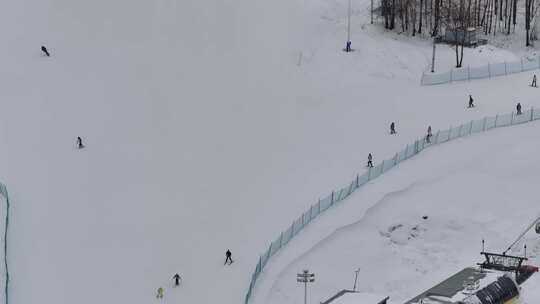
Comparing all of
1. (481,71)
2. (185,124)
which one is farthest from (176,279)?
(481,71)

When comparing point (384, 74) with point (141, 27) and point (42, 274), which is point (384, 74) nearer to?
point (141, 27)

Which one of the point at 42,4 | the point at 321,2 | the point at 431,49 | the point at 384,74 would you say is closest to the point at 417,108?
the point at 384,74

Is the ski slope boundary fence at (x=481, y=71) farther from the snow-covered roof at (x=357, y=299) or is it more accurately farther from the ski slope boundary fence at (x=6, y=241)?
the snow-covered roof at (x=357, y=299)

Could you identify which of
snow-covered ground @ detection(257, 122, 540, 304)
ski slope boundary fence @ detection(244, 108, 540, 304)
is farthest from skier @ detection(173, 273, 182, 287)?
snow-covered ground @ detection(257, 122, 540, 304)

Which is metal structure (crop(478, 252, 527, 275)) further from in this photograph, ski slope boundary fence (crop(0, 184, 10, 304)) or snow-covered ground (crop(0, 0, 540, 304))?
ski slope boundary fence (crop(0, 184, 10, 304))

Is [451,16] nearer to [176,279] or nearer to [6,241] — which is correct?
[176,279]

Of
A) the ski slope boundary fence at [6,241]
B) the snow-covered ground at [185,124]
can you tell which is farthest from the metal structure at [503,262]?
the ski slope boundary fence at [6,241]
